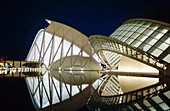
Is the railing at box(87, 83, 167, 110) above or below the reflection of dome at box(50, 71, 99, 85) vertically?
above

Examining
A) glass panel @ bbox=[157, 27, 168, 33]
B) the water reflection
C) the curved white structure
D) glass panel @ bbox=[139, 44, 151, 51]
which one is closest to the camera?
the water reflection

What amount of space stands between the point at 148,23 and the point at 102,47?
311 inches

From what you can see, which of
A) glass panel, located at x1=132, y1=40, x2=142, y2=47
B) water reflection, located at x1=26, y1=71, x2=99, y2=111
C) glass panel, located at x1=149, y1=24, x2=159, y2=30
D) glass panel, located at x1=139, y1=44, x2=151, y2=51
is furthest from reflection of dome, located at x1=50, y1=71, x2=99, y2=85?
glass panel, located at x1=149, y1=24, x2=159, y2=30

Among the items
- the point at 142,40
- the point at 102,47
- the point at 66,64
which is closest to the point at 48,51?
the point at 66,64

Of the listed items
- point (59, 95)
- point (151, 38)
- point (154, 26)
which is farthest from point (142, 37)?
point (59, 95)

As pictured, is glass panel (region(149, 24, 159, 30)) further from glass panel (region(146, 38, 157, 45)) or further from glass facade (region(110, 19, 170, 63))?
glass panel (region(146, 38, 157, 45))

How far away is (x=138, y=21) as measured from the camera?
25.5 metres

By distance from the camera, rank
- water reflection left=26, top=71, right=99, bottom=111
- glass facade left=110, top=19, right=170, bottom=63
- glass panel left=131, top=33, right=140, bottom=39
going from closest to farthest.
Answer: water reflection left=26, top=71, right=99, bottom=111
glass facade left=110, top=19, right=170, bottom=63
glass panel left=131, top=33, right=140, bottom=39

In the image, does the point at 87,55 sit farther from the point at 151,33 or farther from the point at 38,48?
the point at 151,33

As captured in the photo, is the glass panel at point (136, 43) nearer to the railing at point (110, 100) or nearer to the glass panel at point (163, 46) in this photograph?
the glass panel at point (163, 46)

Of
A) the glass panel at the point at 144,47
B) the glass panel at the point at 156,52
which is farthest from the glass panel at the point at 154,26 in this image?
the glass panel at the point at 156,52

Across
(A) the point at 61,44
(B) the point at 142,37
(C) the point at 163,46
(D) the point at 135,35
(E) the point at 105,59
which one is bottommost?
(E) the point at 105,59

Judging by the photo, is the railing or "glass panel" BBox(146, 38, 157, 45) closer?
the railing

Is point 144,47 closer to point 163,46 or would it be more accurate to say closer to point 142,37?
point 142,37
